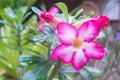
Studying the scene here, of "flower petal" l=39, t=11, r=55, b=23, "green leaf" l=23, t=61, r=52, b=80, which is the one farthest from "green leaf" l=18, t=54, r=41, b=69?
"flower petal" l=39, t=11, r=55, b=23

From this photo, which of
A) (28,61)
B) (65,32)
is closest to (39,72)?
(28,61)

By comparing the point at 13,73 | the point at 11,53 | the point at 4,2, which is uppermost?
the point at 4,2

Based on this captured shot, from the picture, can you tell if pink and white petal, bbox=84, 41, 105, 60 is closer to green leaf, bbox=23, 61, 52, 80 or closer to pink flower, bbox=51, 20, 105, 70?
pink flower, bbox=51, 20, 105, 70

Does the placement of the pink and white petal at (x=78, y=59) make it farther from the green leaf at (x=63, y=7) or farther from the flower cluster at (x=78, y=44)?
the green leaf at (x=63, y=7)

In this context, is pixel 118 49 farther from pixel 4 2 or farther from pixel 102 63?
pixel 4 2

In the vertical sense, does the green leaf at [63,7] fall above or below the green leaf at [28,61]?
above

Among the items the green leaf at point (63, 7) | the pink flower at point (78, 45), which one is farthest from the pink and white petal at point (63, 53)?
the green leaf at point (63, 7)

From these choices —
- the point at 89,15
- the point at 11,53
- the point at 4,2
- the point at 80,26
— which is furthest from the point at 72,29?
the point at 4,2
